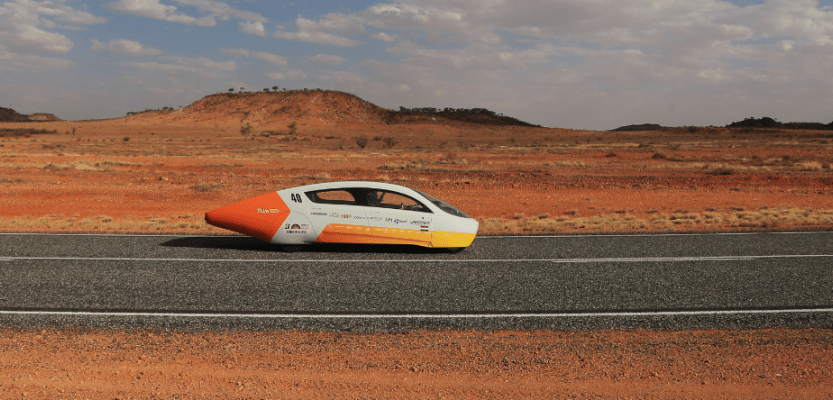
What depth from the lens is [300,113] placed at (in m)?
126

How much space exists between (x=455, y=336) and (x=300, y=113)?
4902 inches

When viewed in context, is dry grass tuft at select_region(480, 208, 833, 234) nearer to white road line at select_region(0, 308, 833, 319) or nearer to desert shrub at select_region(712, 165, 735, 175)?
white road line at select_region(0, 308, 833, 319)

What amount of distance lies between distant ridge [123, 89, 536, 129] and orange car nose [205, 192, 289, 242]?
107621 mm

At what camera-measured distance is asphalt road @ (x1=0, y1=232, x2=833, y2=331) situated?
6.78 meters

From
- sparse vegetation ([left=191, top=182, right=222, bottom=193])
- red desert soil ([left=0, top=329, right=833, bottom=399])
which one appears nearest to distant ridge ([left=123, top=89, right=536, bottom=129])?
sparse vegetation ([left=191, top=182, right=222, bottom=193])

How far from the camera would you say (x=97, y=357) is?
5.62 meters

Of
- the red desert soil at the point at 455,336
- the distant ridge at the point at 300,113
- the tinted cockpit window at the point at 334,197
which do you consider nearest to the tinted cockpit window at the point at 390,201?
the tinted cockpit window at the point at 334,197

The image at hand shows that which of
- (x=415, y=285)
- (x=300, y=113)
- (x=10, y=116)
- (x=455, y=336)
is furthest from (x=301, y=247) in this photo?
(x=10, y=116)

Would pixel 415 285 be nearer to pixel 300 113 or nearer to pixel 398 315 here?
pixel 398 315

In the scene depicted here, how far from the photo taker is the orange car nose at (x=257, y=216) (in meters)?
10.6

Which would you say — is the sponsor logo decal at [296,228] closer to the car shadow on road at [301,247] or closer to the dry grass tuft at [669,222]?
the car shadow on road at [301,247]

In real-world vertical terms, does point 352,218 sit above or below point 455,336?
above

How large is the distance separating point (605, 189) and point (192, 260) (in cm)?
1971

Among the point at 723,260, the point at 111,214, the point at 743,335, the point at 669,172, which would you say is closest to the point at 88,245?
the point at 111,214
